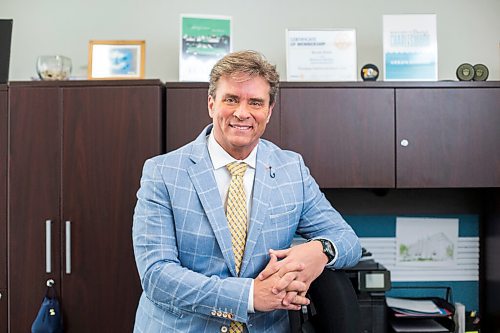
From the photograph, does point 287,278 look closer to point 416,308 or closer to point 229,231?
point 229,231

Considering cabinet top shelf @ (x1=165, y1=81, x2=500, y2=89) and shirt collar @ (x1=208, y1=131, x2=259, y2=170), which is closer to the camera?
shirt collar @ (x1=208, y1=131, x2=259, y2=170)

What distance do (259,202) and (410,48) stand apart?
1318 mm

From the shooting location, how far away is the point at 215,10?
114 inches

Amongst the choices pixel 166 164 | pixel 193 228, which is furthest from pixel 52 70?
pixel 193 228

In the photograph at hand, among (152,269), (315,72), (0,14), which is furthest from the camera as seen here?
(0,14)

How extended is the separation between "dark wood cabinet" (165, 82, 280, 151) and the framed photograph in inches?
10.2

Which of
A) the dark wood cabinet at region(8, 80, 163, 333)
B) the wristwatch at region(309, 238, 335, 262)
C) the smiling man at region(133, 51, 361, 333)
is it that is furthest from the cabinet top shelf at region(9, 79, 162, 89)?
the wristwatch at region(309, 238, 335, 262)

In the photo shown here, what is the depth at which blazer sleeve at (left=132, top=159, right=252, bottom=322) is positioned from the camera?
4.94 feet

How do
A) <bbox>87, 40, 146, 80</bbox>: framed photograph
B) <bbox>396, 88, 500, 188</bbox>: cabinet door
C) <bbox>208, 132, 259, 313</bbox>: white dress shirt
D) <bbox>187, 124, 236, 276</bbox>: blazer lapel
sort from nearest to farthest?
<bbox>187, 124, 236, 276</bbox>: blazer lapel → <bbox>208, 132, 259, 313</bbox>: white dress shirt → <bbox>396, 88, 500, 188</bbox>: cabinet door → <bbox>87, 40, 146, 80</bbox>: framed photograph

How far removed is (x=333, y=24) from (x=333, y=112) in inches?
24.3

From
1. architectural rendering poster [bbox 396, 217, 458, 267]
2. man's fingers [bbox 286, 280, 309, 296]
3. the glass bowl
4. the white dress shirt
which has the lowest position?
architectural rendering poster [bbox 396, 217, 458, 267]

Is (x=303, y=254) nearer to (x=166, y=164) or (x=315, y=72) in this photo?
(x=166, y=164)

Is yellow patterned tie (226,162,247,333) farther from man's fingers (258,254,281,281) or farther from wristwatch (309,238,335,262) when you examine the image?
wristwatch (309,238,335,262)

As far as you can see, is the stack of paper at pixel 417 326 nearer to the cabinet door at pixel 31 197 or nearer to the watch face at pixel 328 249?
the watch face at pixel 328 249
